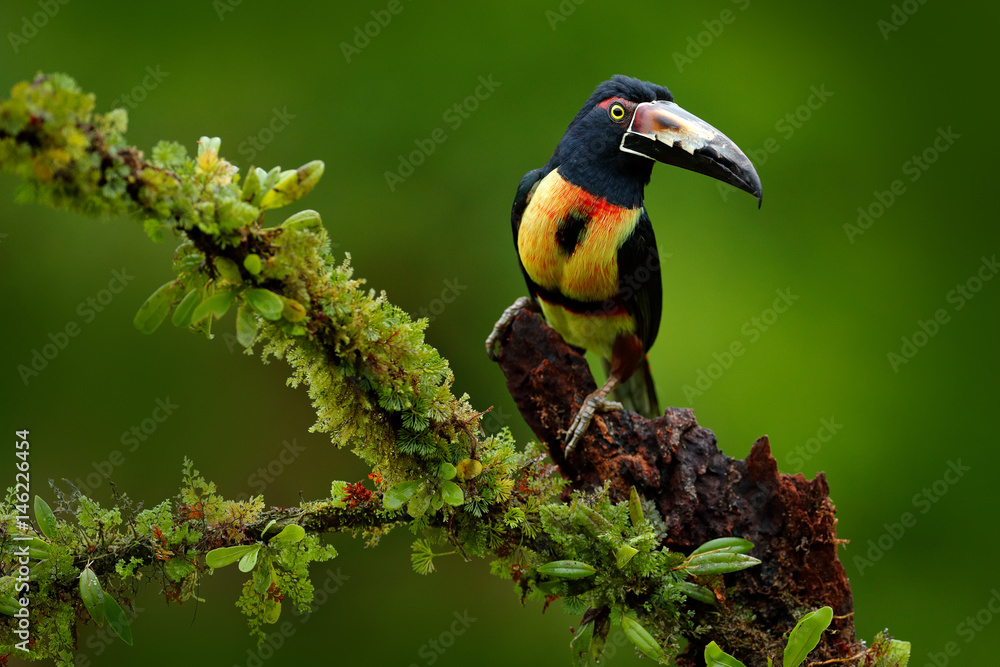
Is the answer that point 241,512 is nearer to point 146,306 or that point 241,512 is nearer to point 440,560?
point 146,306

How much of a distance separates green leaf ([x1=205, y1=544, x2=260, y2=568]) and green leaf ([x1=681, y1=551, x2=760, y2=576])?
0.92 m

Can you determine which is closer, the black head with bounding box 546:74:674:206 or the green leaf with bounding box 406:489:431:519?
the green leaf with bounding box 406:489:431:519

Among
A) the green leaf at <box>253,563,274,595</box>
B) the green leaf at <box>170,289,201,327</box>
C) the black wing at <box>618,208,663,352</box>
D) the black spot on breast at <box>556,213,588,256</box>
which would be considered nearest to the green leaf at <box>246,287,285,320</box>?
the green leaf at <box>170,289,201,327</box>

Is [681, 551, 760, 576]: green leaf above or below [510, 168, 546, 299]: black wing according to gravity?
below

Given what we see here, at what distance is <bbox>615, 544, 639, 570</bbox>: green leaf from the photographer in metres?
1.69

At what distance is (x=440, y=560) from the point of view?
3.98 meters

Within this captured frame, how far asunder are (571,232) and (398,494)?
3.59 ft

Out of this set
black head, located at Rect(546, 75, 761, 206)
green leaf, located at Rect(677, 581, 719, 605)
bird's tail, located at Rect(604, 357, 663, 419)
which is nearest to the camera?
green leaf, located at Rect(677, 581, 719, 605)

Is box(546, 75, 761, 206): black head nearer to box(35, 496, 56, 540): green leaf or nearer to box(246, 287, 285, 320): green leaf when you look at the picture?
box(246, 287, 285, 320): green leaf

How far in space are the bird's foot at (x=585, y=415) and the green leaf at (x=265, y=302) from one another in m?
1.02

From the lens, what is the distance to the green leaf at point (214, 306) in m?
1.35

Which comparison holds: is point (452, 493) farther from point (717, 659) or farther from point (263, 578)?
point (717, 659)

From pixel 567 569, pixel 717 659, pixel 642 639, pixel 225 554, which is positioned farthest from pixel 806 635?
pixel 225 554

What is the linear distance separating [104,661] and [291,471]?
1.14 meters
